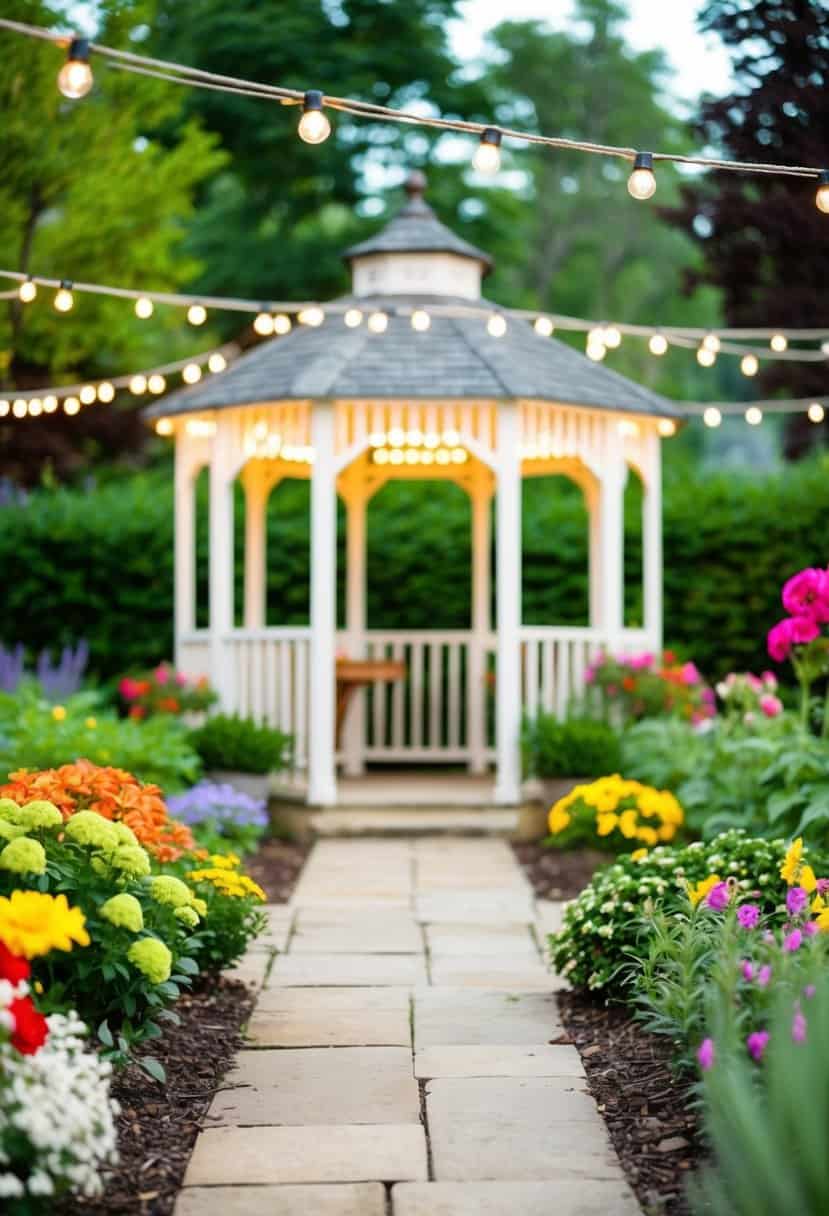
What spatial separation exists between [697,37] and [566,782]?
15.5 ft

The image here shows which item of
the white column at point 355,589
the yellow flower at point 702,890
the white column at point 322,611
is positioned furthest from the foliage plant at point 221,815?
the yellow flower at point 702,890

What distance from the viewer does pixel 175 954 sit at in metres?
4.25

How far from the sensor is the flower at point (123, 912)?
3656 mm

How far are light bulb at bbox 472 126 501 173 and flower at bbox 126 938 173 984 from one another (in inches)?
93.6

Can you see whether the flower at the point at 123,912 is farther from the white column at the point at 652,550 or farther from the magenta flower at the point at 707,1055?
the white column at the point at 652,550

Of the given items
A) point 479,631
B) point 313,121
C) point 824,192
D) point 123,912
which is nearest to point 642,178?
point 824,192

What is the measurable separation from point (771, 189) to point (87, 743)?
605 cm

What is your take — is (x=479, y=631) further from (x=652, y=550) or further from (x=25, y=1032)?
(x=25, y=1032)

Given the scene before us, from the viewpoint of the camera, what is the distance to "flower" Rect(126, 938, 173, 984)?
367cm

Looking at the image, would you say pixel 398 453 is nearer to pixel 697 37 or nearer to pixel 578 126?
pixel 697 37

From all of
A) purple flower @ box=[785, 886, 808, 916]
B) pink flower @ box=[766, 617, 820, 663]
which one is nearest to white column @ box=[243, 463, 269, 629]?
pink flower @ box=[766, 617, 820, 663]

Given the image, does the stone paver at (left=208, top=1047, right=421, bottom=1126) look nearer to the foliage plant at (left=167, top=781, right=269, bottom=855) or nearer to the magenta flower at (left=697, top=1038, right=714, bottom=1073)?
the magenta flower at (left=697, top=1038, right=714, bottom=1073)

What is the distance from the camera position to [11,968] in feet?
9.91

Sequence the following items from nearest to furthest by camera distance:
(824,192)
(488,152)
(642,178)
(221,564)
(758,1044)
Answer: (758,1044), (488,152), (642,178), (824,192), (221,564)
